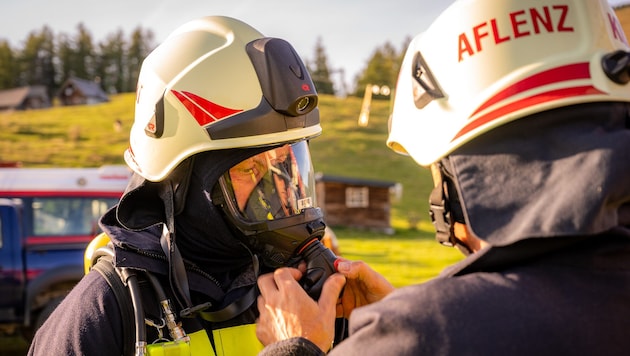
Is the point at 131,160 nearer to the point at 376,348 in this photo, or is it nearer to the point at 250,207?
the point at 250,207

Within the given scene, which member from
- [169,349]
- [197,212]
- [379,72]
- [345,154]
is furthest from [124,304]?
[379,72]

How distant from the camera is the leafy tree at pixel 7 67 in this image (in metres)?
97.3

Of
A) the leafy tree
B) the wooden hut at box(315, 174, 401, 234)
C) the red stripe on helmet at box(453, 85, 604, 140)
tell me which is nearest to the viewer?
the red stripe on helmet at box(453, 85, 604, 140)

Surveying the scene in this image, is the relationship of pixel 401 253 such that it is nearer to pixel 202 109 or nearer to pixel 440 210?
pixel 202 109

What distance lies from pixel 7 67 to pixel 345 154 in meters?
72.2

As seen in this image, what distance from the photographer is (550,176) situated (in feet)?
4.31

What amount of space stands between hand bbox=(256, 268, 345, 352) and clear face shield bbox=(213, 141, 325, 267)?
1.41ft

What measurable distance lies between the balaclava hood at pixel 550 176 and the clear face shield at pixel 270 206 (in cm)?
117

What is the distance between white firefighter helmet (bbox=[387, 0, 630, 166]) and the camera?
141cm

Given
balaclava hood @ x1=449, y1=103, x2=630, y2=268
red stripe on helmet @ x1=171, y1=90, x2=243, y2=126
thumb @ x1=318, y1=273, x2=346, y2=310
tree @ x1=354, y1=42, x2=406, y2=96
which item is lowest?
thumb @ x1=318, y1=273, x2=346, y2=310

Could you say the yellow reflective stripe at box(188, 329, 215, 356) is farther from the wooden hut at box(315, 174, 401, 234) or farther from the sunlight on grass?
the wooden hut at box(315, 174, 401, 234)

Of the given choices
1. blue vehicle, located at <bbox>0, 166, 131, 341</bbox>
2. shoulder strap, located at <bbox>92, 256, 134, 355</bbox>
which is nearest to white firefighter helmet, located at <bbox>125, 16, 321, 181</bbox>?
shoulder strap, located at <bbox>92, 256, 134, 355</bbox>

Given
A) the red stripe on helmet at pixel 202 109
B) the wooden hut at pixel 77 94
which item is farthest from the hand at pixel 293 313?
the wooden hut at pixel 77 94

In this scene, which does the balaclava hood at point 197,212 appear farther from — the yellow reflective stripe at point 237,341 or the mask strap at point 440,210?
the mask strap at point 440,210
